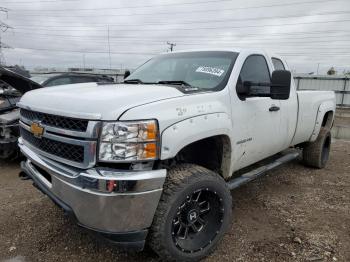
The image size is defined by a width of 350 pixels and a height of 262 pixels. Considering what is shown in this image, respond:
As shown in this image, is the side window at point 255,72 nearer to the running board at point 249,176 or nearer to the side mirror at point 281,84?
the side mirror at point 281,84

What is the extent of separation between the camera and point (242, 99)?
339 centimetres

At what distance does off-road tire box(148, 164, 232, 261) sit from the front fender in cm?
27

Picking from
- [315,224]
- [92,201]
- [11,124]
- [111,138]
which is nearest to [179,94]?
[111,138]

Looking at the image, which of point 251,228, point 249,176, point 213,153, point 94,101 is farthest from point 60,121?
point 251,228

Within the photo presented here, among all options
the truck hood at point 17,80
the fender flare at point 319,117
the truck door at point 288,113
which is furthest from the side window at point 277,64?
the truck hood at point 17,80

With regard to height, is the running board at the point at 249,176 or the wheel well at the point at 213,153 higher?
the wheel well at the point at 213,153

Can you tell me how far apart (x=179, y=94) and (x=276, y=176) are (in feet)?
11.2

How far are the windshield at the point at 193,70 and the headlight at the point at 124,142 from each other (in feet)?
3.91

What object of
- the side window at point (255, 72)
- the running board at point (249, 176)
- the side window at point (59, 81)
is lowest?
the running board at point (249, 176)

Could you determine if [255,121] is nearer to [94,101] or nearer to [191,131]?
[191,131]

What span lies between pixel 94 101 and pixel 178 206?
3.47 feet

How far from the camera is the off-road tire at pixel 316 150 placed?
574 centimetres

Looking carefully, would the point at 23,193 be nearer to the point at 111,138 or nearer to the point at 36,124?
the point at 36,124

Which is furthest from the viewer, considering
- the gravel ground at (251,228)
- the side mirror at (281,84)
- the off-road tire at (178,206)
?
the side mirror at (281,84)
